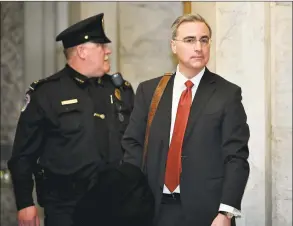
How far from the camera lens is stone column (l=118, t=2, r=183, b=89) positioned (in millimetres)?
3002

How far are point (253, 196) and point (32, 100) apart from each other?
1029mm

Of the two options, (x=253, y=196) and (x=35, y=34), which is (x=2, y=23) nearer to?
(x=35, y=34)

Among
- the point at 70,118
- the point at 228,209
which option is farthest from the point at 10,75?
the point at 228,209

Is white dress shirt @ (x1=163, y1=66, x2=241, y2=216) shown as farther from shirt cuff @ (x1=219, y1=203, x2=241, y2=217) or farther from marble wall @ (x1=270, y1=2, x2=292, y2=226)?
marble wall @ (x1=270, y1=2, x2=292, y2=226)

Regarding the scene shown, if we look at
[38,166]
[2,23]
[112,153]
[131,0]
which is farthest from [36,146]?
[2,23]

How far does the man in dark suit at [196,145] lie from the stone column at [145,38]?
2.93 feet

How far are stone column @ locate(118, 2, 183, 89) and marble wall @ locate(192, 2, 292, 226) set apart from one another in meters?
0.55

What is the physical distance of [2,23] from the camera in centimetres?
354

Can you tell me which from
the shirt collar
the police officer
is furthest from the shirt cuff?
the police officer

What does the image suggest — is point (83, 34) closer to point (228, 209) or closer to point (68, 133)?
point (68, 133)

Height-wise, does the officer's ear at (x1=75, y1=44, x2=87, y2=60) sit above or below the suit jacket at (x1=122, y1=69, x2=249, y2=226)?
above

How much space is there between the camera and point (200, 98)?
2033 mm

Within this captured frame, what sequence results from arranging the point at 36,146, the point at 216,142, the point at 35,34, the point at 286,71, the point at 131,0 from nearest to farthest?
the point at 216,142, the point at 286,71, the point at 36,146, the point at 131,0, the point at 35,34

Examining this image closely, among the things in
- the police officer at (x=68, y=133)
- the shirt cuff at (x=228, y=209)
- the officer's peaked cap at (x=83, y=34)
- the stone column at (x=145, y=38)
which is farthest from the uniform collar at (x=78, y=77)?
the shirt cuff at (x=228, y=209)
